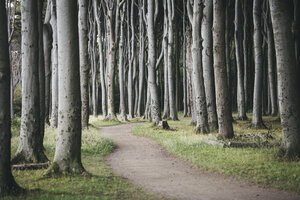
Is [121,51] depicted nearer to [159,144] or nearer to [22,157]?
[159,144]

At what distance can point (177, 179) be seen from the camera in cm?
727

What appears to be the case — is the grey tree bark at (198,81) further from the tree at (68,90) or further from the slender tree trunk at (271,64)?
the tree at (68,90)

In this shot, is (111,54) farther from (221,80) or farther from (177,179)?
(177,179)

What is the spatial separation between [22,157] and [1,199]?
3311 mm

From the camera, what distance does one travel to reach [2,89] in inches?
200

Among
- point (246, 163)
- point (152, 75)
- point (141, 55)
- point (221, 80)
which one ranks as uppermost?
point (141, 55)

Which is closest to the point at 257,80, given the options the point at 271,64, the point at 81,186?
the point at 271,64

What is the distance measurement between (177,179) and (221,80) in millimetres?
6022

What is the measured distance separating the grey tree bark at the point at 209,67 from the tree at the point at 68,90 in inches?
353

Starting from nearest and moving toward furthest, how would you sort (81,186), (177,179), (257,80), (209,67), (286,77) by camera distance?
(81,186) < (177,179) < (286,77) < (209,67) < (257,80)

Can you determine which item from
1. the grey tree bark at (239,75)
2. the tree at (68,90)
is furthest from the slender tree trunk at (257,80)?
the tree at (68,90)

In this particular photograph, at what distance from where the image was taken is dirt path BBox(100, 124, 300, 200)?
5.82m

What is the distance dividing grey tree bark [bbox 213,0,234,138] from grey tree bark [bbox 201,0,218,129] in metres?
2.43

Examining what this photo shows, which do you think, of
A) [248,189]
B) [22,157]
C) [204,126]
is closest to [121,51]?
[204,126]
